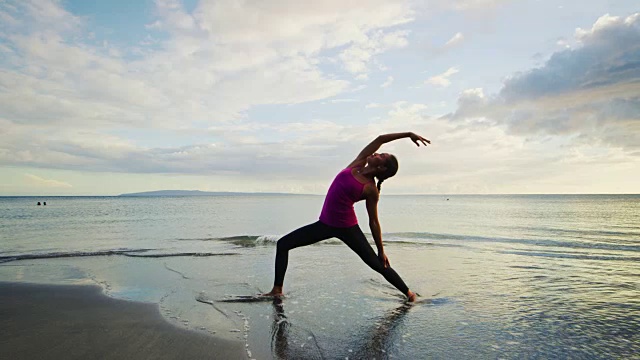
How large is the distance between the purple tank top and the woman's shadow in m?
1.48

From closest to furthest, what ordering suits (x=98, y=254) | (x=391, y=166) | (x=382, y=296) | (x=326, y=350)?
1. (x=326, y=350)
2. (x=391, y=166)
3. (x=382, y=296)
4. (x=98, y=254)

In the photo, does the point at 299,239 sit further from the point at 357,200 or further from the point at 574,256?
the point at 574,256

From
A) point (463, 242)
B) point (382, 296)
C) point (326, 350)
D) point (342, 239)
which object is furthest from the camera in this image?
point (463, 242)

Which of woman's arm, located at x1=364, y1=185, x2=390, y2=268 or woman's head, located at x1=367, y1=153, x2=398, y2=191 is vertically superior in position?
woman's head, located at x1=367, y1=153, x2=398, y2=191

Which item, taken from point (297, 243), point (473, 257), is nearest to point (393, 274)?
point (297, 243)

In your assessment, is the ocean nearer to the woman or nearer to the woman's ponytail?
the woman

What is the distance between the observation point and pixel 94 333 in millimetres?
4477

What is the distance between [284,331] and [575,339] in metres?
3.46

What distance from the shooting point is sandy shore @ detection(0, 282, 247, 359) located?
3914 mm

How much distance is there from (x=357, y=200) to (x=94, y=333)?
Result: 3.67 meters

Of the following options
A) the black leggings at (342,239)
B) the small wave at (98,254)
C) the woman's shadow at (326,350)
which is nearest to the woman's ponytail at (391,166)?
the black leggings at (342,239)

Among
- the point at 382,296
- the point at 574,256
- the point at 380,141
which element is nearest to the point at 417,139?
the point at 380,141

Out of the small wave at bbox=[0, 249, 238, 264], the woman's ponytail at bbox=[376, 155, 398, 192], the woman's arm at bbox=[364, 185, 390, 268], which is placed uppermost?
the woman's ponytail at bbox=[376, 155, 398, 192]

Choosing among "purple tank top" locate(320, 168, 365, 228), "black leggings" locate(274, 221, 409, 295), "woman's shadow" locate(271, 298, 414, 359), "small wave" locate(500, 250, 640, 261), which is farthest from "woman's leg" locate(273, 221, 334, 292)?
"small wave" locate(500, 250, 640, 261)
